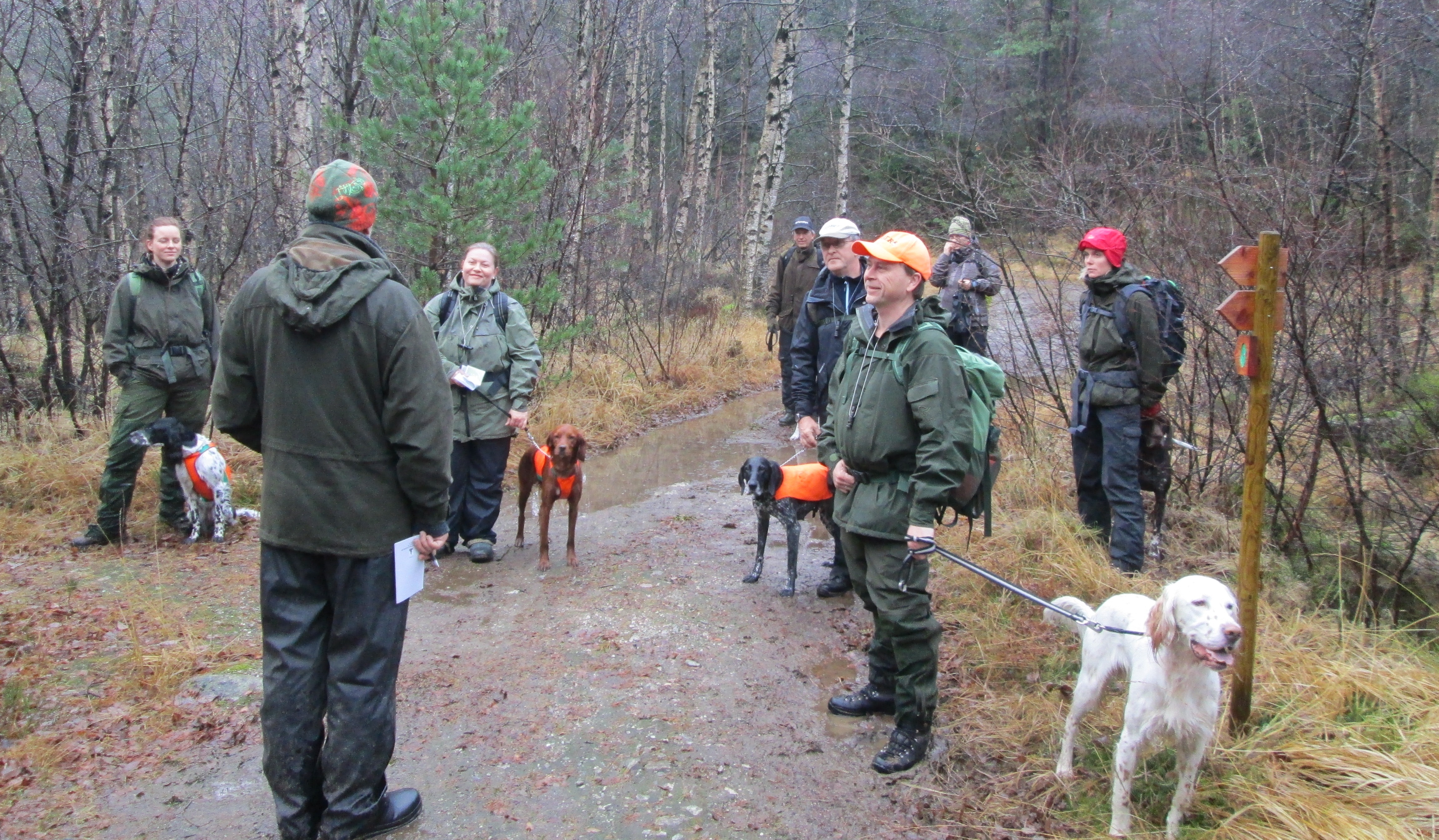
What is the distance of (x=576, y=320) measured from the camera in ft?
39.3

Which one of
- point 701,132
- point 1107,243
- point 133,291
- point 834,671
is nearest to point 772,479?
point 834,671

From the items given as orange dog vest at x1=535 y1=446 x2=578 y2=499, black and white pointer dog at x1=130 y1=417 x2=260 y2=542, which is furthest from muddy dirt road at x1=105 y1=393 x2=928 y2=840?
black and white pointer dog at x1=130 y1=417 x2=260 y2=542

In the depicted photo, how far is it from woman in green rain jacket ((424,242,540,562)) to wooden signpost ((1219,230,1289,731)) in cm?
432

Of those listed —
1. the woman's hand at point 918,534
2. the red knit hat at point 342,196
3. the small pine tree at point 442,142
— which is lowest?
the woman's hand at point 918,534

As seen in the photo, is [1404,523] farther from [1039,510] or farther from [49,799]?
[49,799]

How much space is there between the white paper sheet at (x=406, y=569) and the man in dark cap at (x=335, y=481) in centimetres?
2

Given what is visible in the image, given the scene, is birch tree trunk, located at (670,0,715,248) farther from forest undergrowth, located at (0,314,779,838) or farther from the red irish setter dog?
the red irish setter dog

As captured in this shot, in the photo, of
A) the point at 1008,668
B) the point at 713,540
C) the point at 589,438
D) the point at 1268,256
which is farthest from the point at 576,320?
the point at 1268,256

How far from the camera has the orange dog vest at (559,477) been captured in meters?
6.45

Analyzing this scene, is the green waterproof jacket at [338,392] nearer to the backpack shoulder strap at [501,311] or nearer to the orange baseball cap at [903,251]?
the orange baseball cap at [903,251]

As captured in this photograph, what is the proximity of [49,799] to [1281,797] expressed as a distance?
14.6ft

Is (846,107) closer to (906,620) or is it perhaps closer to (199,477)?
(199,477)

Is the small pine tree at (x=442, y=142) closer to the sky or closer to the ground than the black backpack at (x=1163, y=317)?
closer to the sky

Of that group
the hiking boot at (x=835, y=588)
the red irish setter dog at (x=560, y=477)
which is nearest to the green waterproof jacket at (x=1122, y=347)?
the hiking boot at (x=835, y=588)
